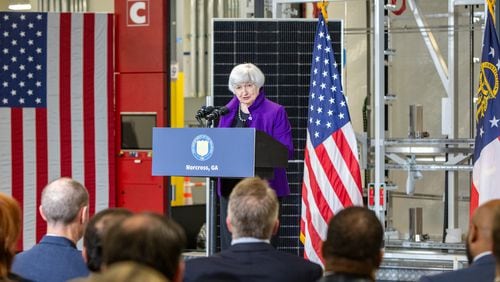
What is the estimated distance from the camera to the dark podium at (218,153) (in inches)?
199

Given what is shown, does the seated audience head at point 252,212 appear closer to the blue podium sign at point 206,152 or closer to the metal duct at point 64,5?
the blue podium sign at point 206,152

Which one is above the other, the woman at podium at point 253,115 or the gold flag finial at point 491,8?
the gold flag finial at point 491,8

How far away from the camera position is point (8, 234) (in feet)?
9.82

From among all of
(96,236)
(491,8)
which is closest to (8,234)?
(96,236)

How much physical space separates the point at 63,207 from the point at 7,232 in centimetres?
70

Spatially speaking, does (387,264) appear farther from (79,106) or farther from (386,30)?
(79,106)

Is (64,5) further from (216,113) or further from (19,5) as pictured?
(216,113)

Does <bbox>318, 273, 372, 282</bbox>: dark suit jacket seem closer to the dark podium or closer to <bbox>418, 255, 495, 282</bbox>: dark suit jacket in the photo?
<bbox>418, 255, 495, 282</bbox>: dark suit jacket

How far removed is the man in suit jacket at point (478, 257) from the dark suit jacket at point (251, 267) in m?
0.44

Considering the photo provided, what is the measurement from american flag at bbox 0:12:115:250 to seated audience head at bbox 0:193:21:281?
633 cm

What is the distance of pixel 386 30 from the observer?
25.8 feet

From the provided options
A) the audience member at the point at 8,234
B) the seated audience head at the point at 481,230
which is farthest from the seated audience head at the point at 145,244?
the seated audience head at the point at 481,230

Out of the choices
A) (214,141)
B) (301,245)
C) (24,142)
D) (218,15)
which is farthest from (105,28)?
(214,141)

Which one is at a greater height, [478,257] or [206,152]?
[206,152]
